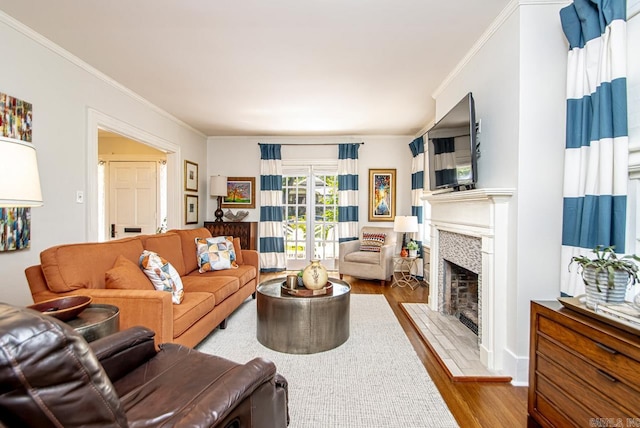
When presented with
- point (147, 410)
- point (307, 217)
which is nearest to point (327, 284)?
point (147, 410)

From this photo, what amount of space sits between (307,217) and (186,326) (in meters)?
3.88

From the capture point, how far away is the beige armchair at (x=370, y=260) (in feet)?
16.1

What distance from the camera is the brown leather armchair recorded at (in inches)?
22.1

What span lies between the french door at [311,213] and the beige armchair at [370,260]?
0.77m

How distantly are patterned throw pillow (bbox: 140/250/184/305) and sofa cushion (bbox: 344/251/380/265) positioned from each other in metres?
3.06

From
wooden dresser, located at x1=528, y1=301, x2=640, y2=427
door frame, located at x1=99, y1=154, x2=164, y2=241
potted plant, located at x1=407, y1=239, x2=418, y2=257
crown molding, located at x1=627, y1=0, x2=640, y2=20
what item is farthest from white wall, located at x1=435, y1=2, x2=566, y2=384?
door frame, located at x1=99, y1=154, x2=164, y2=241

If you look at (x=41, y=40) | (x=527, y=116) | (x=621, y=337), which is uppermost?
(x=41, y=40)

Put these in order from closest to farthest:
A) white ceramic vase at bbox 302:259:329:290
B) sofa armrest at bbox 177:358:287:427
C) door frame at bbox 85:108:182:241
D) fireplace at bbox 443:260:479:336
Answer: sofa armrest at bbox 177:358:287:427
white ceramic vase at bbox 302:259:329:290
door frame at bbox 85:108:182:241
fireplace at bbox 443:260:479:336

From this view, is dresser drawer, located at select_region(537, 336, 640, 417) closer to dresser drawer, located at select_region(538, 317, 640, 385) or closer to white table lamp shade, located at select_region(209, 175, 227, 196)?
dresser drawer, located at select_region(538, 317, 640, 385)

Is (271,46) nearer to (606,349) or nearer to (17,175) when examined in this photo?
(17,175)

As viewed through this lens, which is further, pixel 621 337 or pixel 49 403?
pixel 621 337

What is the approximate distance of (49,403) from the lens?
576mm

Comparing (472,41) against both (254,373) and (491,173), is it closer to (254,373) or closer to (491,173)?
(491,173)

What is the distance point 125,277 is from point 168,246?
1.04 m
